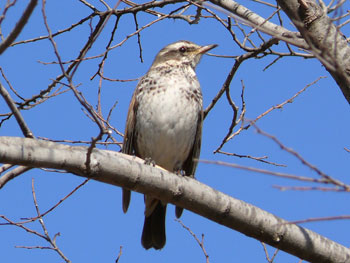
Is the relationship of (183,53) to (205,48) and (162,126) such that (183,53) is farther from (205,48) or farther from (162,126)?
(162,126)

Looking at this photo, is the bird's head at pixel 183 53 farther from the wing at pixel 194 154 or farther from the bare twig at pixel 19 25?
the bare twig at pixel 19 25

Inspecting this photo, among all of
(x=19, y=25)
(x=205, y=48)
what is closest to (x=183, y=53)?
(x=205, y=48)

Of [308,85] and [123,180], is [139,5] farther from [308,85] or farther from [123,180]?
[123,180]

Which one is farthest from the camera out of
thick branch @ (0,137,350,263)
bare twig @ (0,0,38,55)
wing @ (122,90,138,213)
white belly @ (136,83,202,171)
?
wing @ (122,90,138,213)

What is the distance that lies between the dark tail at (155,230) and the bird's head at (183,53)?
1.55m

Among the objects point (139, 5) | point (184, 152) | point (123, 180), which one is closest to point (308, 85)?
point (184, 152)

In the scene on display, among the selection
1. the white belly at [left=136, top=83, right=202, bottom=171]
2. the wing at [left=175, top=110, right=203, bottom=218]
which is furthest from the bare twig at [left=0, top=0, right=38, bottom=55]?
the wing at [left=175, top=110, right=203, bottom=218]

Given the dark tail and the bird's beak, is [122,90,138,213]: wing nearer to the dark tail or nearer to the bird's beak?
the dark tail

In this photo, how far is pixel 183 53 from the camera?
672 centimetres

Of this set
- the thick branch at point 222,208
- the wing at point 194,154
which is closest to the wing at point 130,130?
the wing at point 194,154

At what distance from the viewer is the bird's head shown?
6.62 meters

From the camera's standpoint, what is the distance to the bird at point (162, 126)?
597 centimetres

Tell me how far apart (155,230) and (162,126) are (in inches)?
39.2

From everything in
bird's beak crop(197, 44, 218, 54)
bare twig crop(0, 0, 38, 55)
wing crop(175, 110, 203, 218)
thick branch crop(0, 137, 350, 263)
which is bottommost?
thick branch crop(0, 137, 350, 263)
